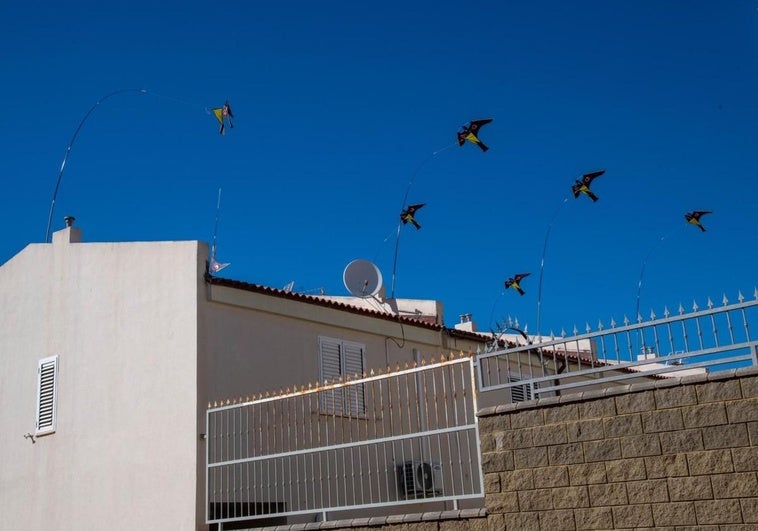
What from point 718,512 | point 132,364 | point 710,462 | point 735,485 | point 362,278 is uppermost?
point 362,278

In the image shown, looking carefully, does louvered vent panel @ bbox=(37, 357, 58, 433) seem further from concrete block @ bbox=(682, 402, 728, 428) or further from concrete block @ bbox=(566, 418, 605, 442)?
concrete block @ bbox=(682, 402, 728, 428)

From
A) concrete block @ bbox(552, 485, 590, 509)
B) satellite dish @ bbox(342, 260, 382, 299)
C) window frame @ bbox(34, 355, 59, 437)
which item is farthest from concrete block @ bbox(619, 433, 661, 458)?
window frame @ bbox(34, 355, 59, 437)

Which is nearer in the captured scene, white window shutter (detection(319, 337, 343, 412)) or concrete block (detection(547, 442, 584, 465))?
concrete block (detection(547, 442, 584, 465))

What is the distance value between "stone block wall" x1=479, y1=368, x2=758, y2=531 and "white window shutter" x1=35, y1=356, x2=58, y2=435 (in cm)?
825

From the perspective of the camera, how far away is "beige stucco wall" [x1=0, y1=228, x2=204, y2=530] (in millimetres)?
13797

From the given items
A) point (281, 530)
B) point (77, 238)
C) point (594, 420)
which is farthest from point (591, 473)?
point (77, 238)

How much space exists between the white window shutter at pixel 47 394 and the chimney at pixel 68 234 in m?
1.97

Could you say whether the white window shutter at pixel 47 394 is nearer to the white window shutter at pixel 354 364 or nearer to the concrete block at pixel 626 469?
the white window shutter at pixel 354 364

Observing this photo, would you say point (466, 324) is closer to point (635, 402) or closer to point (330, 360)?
point (330, 360)

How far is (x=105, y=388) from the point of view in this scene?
14.8 meters

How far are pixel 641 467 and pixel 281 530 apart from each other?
515 centimetres

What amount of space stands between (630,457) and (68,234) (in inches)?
417

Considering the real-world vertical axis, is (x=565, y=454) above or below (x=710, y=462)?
above

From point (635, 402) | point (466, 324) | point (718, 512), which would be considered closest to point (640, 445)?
point (635, 402)
